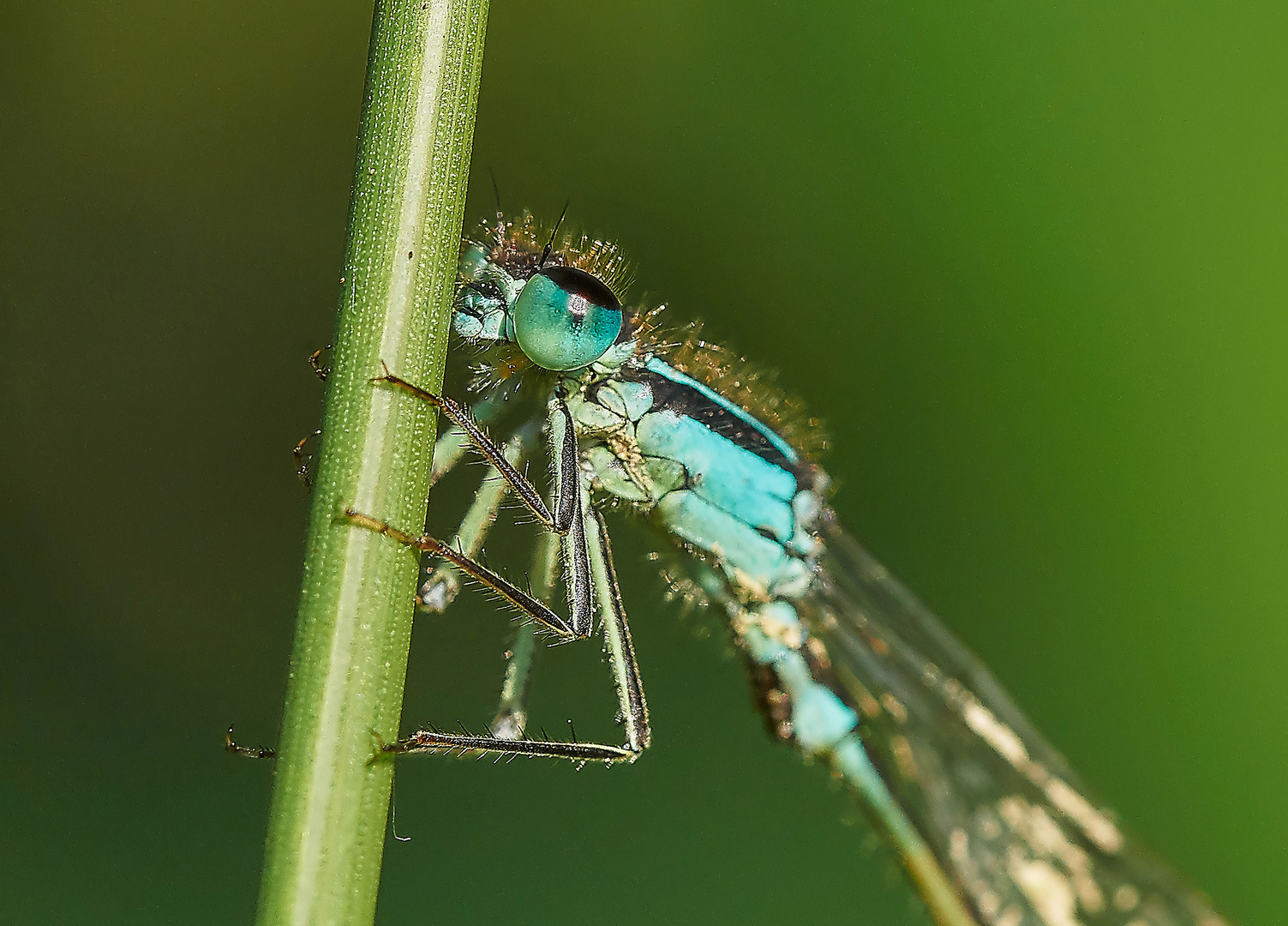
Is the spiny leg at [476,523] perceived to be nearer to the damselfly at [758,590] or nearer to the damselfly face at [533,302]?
the damselfly at [758,590]

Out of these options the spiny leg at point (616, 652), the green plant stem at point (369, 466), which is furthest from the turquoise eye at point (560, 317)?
the green plant stem at point (369, 466)

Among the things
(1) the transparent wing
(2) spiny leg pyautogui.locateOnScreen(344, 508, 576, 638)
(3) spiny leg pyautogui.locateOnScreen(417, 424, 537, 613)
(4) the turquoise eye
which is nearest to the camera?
(2) spiny leg pyautogui.locateOnScreen(344, 508, 576, 638)

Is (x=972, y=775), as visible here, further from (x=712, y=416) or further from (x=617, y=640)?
(x=712, y=416)

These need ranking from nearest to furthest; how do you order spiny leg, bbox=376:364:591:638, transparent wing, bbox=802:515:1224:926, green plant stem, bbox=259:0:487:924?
1. green plant stem, bbox=259:0:487:924
2. spiny leg, bbox=376:364:591:638
3. transparent wing, bbox=802:515:1224:926

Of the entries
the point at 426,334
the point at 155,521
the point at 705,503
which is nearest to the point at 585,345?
the point at 705,503

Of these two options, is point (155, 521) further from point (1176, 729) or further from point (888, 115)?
point (1176, 729)

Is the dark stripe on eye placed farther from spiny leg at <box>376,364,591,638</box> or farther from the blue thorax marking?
spiny leg at <box>376,364,591,638</box>

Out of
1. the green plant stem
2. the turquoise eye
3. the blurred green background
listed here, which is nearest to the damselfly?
the turquoise eye
